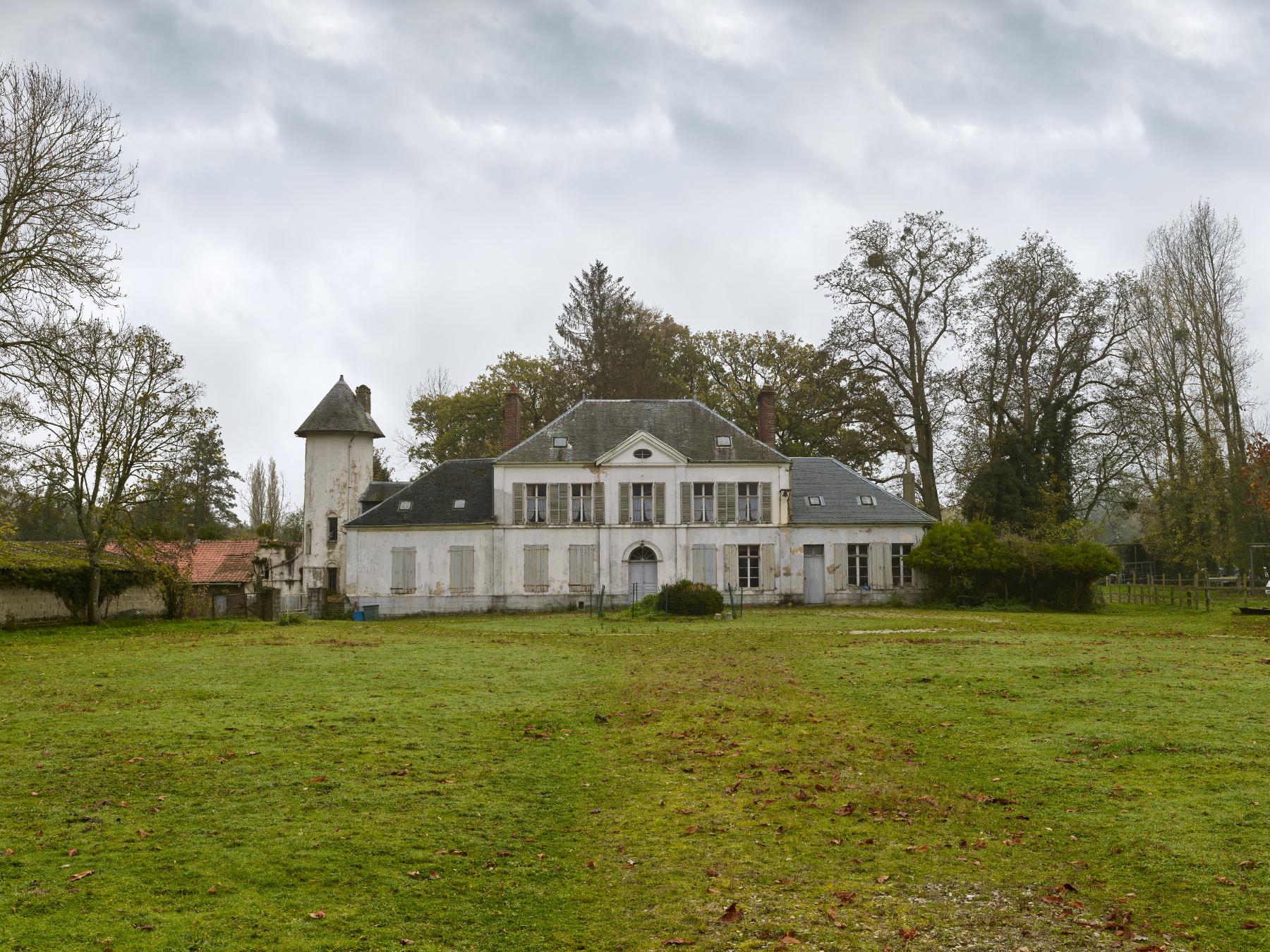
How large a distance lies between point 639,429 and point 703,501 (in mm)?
3551

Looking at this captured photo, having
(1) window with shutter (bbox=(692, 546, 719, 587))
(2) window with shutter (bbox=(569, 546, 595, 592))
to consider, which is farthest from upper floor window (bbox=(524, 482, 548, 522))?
(1) window with shutter (bbox=(692, 546, 719, 587))

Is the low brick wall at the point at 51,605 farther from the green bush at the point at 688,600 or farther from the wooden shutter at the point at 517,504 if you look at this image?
the green bush at the point at 688,600

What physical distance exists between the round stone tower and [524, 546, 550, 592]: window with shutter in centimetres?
724

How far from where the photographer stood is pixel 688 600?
94.4ft

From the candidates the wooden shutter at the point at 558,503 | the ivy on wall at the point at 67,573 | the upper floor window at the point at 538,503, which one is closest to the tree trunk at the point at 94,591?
the ivy on wall at the point at 67,573

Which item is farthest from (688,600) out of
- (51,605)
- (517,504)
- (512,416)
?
(51,605)

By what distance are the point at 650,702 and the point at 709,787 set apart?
4074 mm

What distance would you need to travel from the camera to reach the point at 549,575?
35.5m

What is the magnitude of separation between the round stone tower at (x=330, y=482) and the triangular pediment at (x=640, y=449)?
32.0ft

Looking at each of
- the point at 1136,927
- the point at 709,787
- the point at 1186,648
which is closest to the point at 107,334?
the point at 709,787

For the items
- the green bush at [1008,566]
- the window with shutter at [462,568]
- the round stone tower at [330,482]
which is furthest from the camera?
the round stone tower at [330,482]

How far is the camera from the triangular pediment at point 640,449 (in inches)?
1404

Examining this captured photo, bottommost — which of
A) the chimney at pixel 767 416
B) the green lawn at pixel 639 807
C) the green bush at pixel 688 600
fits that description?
the green lawn at pixel 639 807

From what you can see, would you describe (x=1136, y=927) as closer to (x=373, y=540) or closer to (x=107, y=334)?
(x=107, y=334)
